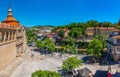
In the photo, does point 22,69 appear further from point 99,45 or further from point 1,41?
point 99,45

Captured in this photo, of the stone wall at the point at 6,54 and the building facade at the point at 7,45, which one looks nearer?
the stone wall at the point at 6,54

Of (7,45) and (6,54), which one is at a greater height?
(7,45)

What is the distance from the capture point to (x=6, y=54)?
53.1 meters

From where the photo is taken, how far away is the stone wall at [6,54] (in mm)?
49178

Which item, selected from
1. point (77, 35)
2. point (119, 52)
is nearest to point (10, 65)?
point (119, 52)

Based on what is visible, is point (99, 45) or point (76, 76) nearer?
point (76, 76)

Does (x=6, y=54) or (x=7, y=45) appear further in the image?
(x=7, y=45)

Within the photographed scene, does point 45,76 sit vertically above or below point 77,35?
below

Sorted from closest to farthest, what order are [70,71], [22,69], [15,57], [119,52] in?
[70,71] < [22,69] < [119,52] < [15,57]

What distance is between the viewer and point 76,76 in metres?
46.3

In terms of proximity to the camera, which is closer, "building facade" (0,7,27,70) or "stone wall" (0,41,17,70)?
"stone wall" (0,41,17,70)

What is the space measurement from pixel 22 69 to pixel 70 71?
33.8 feet

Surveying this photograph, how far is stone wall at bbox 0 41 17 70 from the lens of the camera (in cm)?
4918

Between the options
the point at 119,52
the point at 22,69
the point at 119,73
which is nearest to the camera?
A: the point at 119,73
